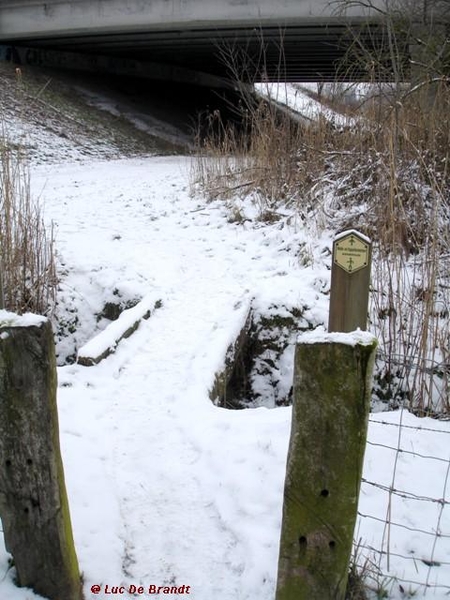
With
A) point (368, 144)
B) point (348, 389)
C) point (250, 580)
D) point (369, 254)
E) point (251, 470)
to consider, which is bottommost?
point (250, 580)

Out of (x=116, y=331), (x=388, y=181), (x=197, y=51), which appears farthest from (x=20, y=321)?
(x=197, y=51)

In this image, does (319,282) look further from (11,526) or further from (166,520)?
(11,526)

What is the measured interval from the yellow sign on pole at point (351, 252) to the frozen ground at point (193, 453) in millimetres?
927

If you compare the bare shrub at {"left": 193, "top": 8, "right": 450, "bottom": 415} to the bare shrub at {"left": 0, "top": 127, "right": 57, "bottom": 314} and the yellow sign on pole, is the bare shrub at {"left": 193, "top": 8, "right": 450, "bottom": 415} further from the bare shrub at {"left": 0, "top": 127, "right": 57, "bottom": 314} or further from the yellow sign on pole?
the bare shrub at {"left": 0, "top": 127, "right": 57, "bottom": 314}

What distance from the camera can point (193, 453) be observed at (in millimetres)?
→ 2641

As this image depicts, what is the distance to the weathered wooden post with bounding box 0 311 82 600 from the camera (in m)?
1.53

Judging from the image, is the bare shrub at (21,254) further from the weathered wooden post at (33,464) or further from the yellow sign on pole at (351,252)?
the yellow sign on pole at (351,252)

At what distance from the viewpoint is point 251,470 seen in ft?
8.20

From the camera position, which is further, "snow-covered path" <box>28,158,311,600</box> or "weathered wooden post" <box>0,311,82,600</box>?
"snow-covered path" <box>28,158,311,600</box>

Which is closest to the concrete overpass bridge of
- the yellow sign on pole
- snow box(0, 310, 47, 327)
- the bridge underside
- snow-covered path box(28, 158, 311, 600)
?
the bridge underside

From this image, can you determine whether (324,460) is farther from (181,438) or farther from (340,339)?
(181,438)

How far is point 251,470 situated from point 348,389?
117cm

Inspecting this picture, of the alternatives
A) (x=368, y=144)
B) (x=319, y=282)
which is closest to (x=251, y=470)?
(x=319, y=282)

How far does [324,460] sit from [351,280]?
52 centimetres
